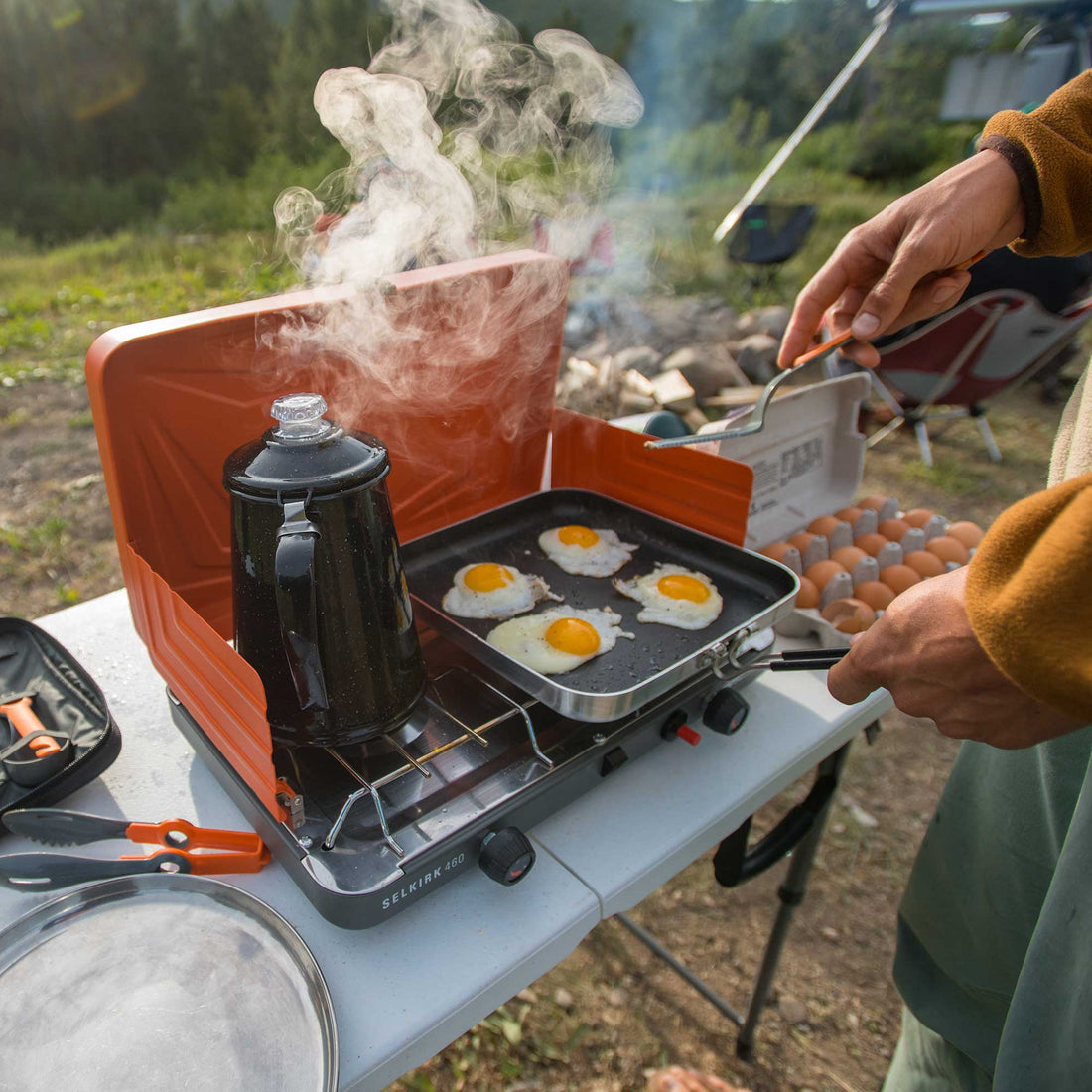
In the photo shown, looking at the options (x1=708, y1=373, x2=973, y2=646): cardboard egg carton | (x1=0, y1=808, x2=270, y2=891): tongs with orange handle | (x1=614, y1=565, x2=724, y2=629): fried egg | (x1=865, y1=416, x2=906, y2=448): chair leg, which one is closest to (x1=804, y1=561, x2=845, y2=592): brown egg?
(x1=708, y1=373, x2=973, y2=646): cardboard egg carton

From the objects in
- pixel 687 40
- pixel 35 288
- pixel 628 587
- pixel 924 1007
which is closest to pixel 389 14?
pixel 628 587

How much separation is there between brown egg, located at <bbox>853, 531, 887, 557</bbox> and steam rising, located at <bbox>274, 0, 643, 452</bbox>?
1.14 metres

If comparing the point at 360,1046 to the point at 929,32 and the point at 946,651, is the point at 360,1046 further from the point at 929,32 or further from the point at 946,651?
the point at 929,32

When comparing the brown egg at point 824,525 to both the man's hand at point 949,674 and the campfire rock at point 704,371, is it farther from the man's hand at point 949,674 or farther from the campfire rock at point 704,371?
the campfire rock at point 704,371

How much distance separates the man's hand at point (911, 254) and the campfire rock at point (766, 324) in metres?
5.91

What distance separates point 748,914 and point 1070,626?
257 centimetres

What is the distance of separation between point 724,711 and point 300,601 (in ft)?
2.90

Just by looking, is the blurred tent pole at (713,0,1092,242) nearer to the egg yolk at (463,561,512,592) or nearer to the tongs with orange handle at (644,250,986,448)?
the tongs with orange handle at (644,250,986,448)

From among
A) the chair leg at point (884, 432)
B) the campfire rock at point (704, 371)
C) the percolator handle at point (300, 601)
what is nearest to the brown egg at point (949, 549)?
the percolator handle at point (300, 601)

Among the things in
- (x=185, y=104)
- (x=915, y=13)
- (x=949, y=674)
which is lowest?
(x=949, y=674)

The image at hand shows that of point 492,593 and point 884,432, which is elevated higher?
point 492,593

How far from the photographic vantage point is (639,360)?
249 inches

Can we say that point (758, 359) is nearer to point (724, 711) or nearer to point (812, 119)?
point (812, 119)

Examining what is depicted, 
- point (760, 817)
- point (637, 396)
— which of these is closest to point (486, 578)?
point (760, 817)
